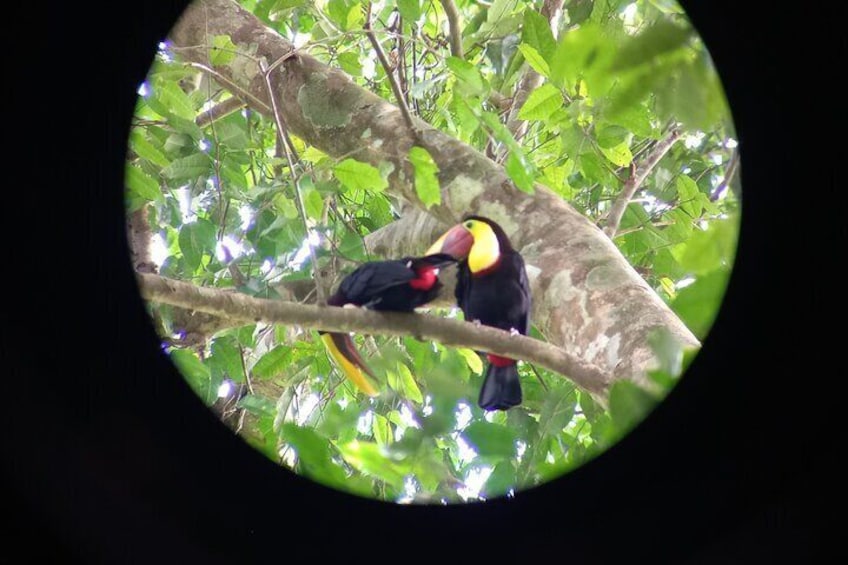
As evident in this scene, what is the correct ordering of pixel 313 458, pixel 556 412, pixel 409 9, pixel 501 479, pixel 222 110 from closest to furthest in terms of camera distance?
pixel 313 458 → pixel 501 479 → pixel 556 412 → pixel 409 9 → pixel 222 110

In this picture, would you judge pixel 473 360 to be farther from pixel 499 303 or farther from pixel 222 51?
pixel 222 51

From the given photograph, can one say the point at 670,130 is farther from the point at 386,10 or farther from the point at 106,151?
the point at 106,151

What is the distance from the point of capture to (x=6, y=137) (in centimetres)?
86

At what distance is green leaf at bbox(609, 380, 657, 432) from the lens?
98cm

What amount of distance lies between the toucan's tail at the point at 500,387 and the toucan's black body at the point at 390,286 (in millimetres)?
202

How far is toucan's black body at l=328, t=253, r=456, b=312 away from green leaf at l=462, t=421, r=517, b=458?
→ 0.24 metres

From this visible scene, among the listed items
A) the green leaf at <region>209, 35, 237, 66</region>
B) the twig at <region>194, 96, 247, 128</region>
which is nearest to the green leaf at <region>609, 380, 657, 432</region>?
the green leaf at <region>209, 35, 237, 66</region>

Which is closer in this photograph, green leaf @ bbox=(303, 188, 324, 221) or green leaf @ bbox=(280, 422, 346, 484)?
green leaf @ bbox=(280, 422, 346, 484)

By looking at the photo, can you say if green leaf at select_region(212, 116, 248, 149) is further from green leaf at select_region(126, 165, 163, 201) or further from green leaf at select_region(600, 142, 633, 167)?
green leaf at select_region(600, 142, 633, 167)

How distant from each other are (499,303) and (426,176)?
29 centimetres

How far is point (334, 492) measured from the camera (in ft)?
3.34

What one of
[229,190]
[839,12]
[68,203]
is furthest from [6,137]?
[229,190]

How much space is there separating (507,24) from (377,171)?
69cm

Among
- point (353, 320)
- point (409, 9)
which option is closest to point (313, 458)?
point (353, 320)
